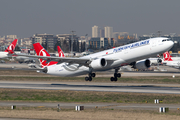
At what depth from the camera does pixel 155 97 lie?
41094 millimetres

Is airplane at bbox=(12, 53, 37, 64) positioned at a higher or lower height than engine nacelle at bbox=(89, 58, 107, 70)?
higher

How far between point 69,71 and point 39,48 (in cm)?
909

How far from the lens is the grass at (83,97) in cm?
3905

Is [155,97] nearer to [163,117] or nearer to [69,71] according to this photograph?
[163,117]

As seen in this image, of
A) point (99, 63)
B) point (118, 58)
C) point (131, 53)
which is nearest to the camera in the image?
point (131, 53)

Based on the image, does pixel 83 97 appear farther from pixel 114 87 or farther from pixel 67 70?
pixel 67 70

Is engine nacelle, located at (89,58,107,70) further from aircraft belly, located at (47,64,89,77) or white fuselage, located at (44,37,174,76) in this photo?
aircraft belly, located at (47,64,89,77)

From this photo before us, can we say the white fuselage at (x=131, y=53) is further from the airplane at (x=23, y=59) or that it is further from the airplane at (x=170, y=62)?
the airplane at (x=23, y=59)

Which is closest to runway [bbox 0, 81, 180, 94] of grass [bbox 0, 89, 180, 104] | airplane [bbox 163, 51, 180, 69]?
grass [bbox 0, 89, 180, 104]

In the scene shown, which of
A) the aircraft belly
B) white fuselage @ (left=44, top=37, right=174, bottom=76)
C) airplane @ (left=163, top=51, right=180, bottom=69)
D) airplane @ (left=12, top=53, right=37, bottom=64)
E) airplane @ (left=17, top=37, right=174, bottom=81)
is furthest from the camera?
airplane @ (left=12, top=53, right=37, bottom=64)

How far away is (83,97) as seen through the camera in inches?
1661

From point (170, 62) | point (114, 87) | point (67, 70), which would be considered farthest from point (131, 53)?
point (170, 62)

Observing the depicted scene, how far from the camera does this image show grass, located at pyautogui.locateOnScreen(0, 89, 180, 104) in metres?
39.1

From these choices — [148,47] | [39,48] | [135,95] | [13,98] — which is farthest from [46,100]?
[39,48]
